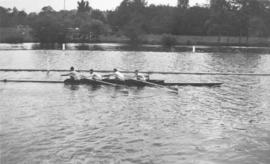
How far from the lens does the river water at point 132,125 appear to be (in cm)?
1548

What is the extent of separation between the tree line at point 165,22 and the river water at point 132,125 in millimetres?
90987

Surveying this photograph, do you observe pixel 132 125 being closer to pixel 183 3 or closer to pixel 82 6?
pixel 183 3

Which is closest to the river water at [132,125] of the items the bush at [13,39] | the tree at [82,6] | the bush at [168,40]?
the bush at [168,40]

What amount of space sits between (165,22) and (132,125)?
385ft

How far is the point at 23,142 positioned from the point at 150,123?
23.1 feet

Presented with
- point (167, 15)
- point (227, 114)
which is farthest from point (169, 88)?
point (167, 15)

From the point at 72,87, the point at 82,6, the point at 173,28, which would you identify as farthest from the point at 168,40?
the point at 72,87

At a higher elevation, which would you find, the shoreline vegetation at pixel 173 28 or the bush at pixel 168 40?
the shoreline vegetation at pixel 173 28

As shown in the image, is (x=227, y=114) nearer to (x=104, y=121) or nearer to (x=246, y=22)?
(x=104, y=121)

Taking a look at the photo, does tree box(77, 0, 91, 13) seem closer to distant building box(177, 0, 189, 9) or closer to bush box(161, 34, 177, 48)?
distant building box(177, 0, 189, 9)

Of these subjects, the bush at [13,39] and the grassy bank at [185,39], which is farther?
the grassy bank at [185,39]

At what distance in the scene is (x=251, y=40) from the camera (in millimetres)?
122875

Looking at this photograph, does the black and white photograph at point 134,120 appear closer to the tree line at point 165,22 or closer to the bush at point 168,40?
the bush at point 168,40

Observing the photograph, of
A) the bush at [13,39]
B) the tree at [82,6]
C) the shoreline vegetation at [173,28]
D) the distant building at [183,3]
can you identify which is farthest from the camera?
the tree at [82,6]
